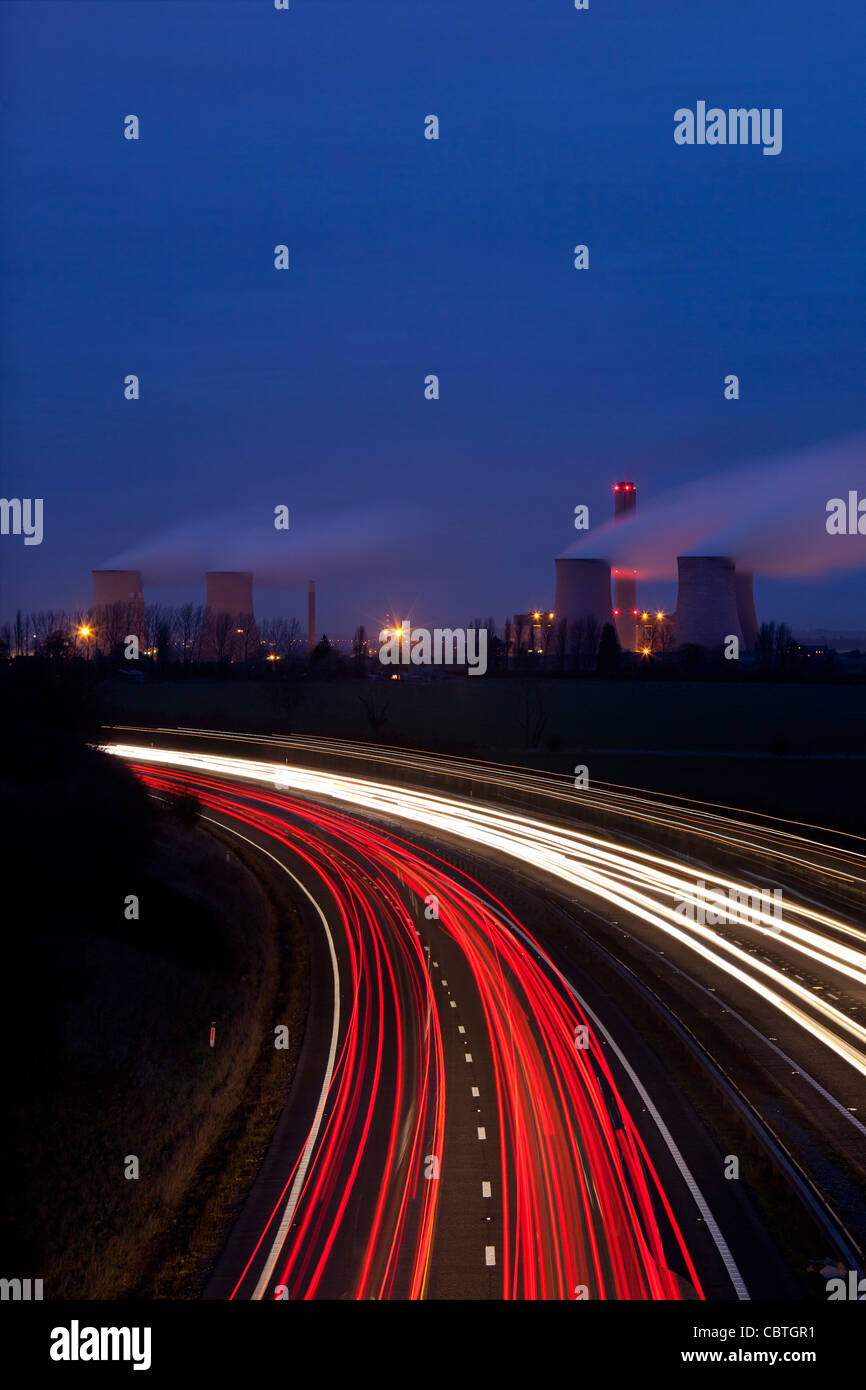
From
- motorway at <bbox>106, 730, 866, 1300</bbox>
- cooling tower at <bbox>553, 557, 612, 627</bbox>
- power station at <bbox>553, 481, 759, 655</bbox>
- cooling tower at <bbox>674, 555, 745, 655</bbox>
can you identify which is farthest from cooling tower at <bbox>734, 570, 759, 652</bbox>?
motorway at <bbox>106, 730, 866, 1300</bbox>

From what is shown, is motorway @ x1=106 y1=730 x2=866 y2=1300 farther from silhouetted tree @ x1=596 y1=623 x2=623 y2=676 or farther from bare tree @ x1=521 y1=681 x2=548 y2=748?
silhouetted tree @ x1=596 y1=623 x2=623 y2=676

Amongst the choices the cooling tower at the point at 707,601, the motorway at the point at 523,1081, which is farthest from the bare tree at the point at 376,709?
the motorway at the point at 523,1081

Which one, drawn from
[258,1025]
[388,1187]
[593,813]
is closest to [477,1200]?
[388,1187]

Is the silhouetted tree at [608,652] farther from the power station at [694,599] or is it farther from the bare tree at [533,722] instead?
the bare tree at [533,722]

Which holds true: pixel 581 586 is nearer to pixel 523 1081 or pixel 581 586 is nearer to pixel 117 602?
pixel 117 602

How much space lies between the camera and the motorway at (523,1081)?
452 inches

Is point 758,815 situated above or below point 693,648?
below

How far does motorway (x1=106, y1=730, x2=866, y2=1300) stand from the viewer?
452 inches

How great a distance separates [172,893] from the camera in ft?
85.6

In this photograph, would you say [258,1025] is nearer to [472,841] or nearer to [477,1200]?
[477,1200]

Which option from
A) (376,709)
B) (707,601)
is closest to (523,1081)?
(376,709)

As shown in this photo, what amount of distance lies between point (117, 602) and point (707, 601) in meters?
46.8

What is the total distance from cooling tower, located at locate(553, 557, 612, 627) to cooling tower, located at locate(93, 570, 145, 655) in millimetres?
34278
